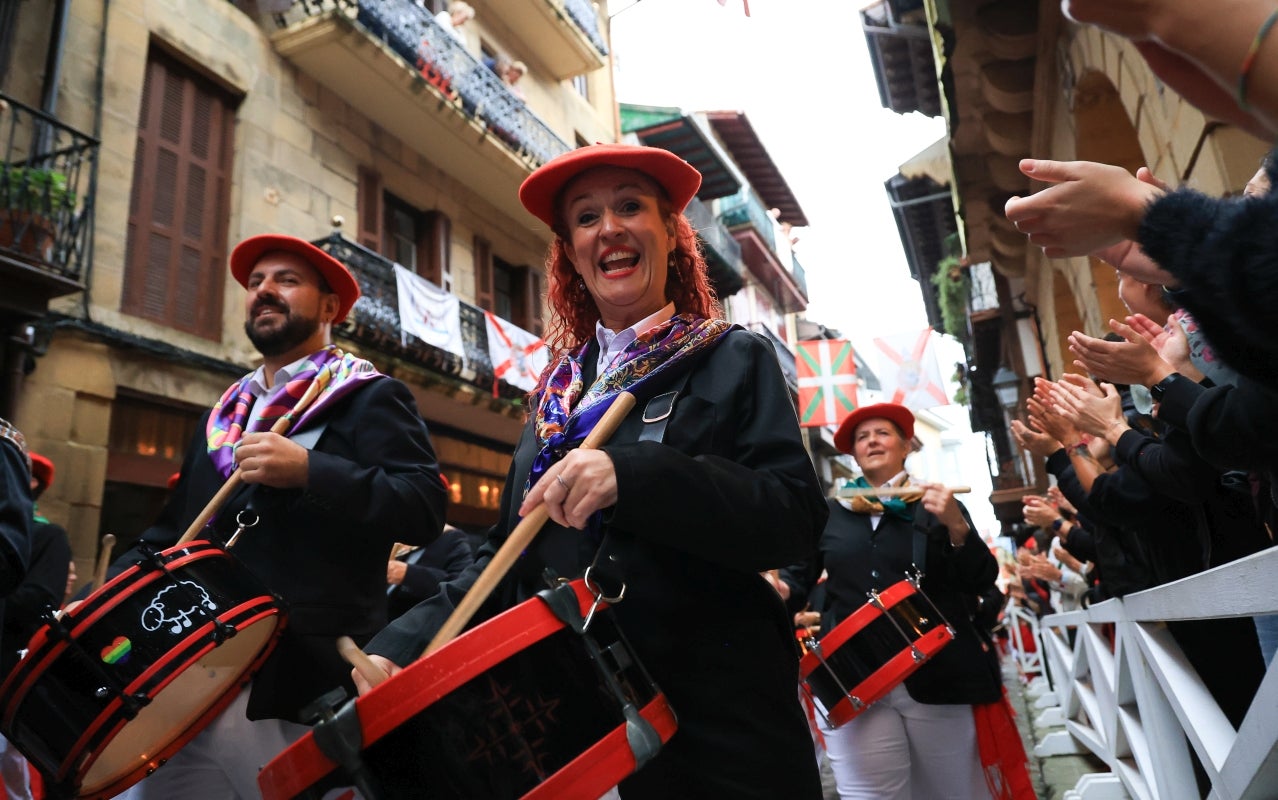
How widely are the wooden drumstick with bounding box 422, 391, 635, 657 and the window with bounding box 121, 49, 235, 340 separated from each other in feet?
31.0

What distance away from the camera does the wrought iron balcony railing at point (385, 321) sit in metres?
11.9

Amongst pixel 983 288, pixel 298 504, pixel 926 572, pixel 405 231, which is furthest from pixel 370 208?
pixel 298 504

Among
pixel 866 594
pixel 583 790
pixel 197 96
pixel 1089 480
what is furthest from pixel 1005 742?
pixel 197 96

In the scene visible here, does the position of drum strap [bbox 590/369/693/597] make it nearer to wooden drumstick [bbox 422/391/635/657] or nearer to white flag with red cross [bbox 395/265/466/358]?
wooden drumstick [bbox 422/391/635/657]

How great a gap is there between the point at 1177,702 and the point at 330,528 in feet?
7.77

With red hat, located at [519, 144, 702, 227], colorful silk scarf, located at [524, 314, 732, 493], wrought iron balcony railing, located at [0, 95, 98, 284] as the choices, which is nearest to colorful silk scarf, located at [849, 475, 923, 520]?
red hat, located at [519, 144, 702, 227]

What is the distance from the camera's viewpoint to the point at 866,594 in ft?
13.7

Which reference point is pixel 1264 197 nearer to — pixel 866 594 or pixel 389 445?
pixel 389 445

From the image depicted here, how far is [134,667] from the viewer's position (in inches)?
78.4

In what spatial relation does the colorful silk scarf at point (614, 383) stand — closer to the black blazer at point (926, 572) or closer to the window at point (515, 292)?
the black blazer at point (926, 572)

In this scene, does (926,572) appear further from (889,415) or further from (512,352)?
(512,352)

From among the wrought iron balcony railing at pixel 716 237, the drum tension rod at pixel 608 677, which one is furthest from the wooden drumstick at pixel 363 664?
the wrought iron balcony railing at pixel 716 237

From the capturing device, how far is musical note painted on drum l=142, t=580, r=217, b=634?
2033mm

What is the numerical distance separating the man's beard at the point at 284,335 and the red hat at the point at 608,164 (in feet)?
3.71
